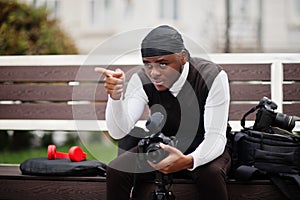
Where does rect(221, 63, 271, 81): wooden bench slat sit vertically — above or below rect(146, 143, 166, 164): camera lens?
above

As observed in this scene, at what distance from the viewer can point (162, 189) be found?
311 centimetres

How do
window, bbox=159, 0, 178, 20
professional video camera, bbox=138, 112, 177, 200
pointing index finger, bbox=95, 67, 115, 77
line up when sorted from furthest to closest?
1. window, bbox=159, 0, 178, 20
2. professional video camera, bbox=138, 112, 177, 200
3. pointing index finger, bbox=95, 67, 115, 77

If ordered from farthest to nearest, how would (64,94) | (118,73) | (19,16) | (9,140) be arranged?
(9,140) → (19,16) → (64,94) → (118,73)

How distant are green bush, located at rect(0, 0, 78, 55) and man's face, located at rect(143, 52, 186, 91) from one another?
102 inches

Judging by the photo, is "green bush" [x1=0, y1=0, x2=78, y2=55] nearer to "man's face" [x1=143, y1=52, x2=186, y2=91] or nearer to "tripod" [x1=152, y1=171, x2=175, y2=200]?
"man's face" [x1=143, y1=52, x2=186, y2=91]

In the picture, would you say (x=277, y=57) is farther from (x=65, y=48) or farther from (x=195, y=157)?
(x=65, y=48)

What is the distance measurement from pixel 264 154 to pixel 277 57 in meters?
1.03

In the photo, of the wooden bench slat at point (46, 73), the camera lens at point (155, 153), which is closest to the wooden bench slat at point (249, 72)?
the wooden bench slat at point (46, 73)

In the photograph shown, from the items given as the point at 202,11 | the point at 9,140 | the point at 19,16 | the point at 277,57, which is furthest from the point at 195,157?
the point at 202,11

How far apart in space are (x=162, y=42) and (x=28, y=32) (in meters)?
3.32

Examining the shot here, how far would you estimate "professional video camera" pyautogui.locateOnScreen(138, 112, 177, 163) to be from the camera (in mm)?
3031

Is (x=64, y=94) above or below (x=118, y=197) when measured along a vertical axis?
above

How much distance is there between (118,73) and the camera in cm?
299

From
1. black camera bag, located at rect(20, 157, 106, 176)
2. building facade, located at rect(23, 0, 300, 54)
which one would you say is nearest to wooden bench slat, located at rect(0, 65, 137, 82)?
black camera bag, located at rect(20, 157, 106, 176)
